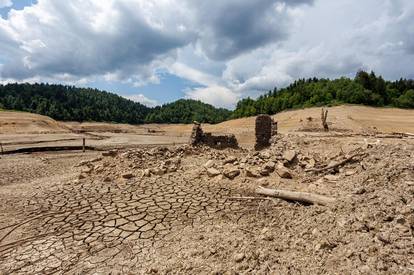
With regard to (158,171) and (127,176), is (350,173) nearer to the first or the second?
(158,171)

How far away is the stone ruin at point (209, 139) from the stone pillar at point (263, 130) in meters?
1.75

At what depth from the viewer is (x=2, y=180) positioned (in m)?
11.9

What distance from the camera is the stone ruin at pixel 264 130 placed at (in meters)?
A: 16.2

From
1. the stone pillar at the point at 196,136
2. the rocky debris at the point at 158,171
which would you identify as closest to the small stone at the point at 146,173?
the rocky debris at the point at 158,171

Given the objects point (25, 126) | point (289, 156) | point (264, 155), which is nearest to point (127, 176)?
point (264, 155)

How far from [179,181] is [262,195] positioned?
116 inches

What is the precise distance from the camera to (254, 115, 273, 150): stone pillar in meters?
16.1

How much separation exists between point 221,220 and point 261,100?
80723mm

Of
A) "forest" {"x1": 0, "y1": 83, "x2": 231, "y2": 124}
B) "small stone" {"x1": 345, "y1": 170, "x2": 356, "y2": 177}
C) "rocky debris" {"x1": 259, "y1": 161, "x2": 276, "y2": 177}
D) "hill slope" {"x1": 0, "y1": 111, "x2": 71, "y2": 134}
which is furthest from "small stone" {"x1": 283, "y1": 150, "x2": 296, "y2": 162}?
"forest" {"x1": 0, "y1": 83, "x2": 231, "y2": 124}

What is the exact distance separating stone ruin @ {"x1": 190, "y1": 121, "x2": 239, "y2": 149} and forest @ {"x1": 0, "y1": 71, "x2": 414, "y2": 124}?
46.3 meters

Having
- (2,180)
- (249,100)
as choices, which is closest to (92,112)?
(249,100)

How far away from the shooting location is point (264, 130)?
16.3 m

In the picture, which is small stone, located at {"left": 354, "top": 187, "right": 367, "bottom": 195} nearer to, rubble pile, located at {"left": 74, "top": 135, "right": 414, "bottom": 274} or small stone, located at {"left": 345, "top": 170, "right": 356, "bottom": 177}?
rubble pile, located at {"left": 74, "top": 135, "right": 414, "bottom": 274}

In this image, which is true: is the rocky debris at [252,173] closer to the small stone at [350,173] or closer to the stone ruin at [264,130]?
the small stone at [350,173]
